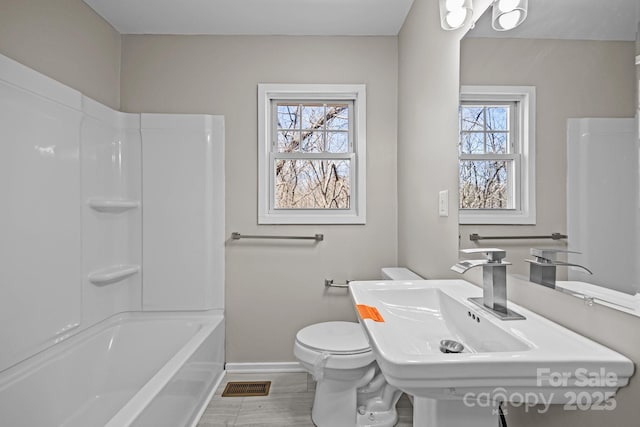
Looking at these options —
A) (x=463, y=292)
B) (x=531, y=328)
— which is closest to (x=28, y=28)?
(x=463, y=292)

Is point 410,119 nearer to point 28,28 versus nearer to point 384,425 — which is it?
point 384,425

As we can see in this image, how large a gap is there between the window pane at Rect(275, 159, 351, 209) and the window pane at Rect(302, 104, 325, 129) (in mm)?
269

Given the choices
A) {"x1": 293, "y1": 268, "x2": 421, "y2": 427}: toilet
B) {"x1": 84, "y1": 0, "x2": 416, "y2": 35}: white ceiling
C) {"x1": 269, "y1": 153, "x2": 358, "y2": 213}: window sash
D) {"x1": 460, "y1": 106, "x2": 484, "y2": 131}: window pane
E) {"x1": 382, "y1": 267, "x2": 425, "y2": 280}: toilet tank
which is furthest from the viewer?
{"x1": 269, "y1": 153, "x2": 358, "y2": 213}: window sash

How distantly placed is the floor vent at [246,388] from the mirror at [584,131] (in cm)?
169

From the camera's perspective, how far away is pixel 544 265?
3.08ft

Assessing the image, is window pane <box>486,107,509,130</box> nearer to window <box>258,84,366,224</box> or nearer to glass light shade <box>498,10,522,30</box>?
glass light shade <box>498,10,522,30</box>

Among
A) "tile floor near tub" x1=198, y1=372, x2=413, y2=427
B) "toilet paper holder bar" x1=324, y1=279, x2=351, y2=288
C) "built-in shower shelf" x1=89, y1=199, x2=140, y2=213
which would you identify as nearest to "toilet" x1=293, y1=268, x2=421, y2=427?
"tile floor near tub" x1=198, y1=372, x2=413, y2=427

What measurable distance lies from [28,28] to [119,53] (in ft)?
2.39

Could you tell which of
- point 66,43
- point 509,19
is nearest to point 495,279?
point 509,19

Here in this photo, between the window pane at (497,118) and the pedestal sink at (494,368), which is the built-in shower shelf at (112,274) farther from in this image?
the window pane at (497,118)

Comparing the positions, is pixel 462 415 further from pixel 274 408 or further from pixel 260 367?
pixel 260 367

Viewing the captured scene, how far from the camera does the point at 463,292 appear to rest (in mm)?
1259

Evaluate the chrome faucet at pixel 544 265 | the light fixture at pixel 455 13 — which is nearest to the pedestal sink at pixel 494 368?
the chrome faucet at pixel 544 265

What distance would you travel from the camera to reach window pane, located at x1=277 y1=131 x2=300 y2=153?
2.46 metres
